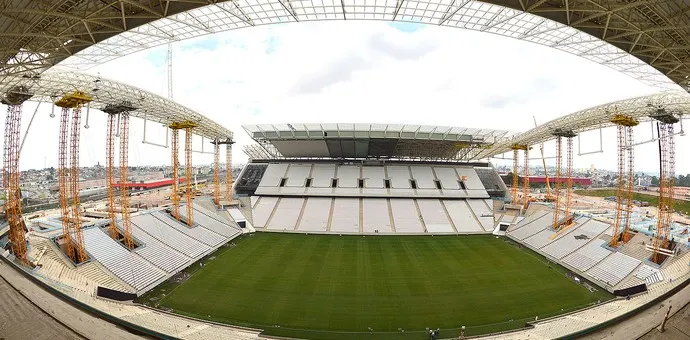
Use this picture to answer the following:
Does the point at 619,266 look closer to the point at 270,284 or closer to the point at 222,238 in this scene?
the point at 270,284

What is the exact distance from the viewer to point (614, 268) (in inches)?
916

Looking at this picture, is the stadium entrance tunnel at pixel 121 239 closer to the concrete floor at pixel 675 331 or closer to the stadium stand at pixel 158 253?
the stadium stand at pixel 158 253

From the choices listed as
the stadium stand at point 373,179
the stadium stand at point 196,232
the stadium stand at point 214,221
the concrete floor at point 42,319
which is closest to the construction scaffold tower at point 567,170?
the stadium stand at point 373,179

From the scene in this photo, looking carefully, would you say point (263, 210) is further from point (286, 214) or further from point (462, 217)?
point (462, 217)

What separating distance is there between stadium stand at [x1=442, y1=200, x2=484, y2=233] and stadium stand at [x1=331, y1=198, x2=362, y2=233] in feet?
39.9

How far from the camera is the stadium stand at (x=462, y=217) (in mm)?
37938

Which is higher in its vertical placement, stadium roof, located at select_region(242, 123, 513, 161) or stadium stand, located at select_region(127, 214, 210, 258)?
stadium roof, located at select_region(242, 123, 513, 161)

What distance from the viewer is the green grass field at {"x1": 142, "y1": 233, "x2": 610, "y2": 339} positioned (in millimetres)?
16656

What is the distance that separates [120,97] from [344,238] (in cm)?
2406

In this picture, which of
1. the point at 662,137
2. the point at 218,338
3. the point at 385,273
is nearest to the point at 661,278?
the point at 662,137

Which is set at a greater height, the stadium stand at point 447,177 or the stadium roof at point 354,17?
the stadium roof at point 354,17

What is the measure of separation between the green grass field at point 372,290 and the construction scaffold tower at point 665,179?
23.5 feet

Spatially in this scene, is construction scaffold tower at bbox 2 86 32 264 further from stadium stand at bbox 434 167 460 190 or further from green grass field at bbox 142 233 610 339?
stadium stand at bbox 434 167 460 190

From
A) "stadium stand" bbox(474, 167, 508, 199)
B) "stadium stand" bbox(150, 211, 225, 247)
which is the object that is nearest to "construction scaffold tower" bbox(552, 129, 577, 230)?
"stadium stand" bbox(474, 167, 508, 199)
